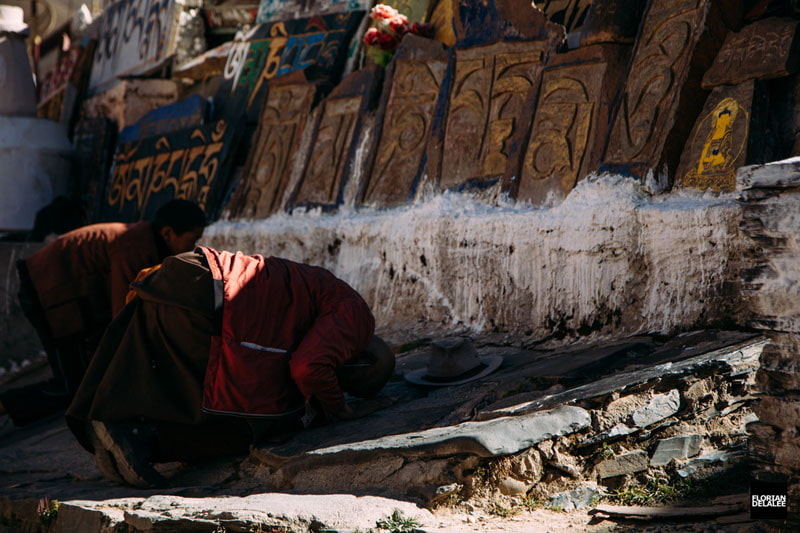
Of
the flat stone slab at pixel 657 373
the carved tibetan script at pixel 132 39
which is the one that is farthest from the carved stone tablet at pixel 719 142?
the carved tibetan script at pixel 132 39

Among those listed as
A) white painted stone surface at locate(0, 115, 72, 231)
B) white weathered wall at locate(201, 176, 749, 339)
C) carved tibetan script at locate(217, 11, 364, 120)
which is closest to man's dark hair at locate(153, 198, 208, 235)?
white weathered wall at locate(201, 176, 749, 339)

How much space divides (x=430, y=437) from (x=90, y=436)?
144cm

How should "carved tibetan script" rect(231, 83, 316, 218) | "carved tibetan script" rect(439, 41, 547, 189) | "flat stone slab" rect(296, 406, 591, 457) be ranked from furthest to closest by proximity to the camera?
"carved tibetan script" rect(231, 83, 316, 218) → "carved tibetan script" rect(439, 41, 547, 189) → "flat stone slab" rect(296, 406, 591, 457)

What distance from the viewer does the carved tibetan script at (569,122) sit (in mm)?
4652

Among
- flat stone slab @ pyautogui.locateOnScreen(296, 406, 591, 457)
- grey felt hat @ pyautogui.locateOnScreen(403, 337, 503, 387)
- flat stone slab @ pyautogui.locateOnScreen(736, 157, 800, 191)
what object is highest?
flat stone slab @ pyautogui.locateOnScreen(736, 157, 800, 191)

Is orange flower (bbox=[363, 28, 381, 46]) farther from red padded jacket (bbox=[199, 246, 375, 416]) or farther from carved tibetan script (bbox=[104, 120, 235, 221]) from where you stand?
red padded jacket (bbox=[199, 246, 375, 416])

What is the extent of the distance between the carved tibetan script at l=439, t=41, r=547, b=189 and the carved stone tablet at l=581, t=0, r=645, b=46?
45 centimetres

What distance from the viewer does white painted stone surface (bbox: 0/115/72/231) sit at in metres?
9.31

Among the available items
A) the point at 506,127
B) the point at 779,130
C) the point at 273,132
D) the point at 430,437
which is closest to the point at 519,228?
the point at 506,127

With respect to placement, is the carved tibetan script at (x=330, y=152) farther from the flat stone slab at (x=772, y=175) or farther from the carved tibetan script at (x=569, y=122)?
the flat stone slab at (x=772, y=175)

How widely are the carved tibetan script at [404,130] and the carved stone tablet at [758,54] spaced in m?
2.04

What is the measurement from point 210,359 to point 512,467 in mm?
1238

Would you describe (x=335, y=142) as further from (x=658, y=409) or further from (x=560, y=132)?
(x=658, y=409)

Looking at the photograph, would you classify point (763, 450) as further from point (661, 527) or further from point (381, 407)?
point (381, 407)
